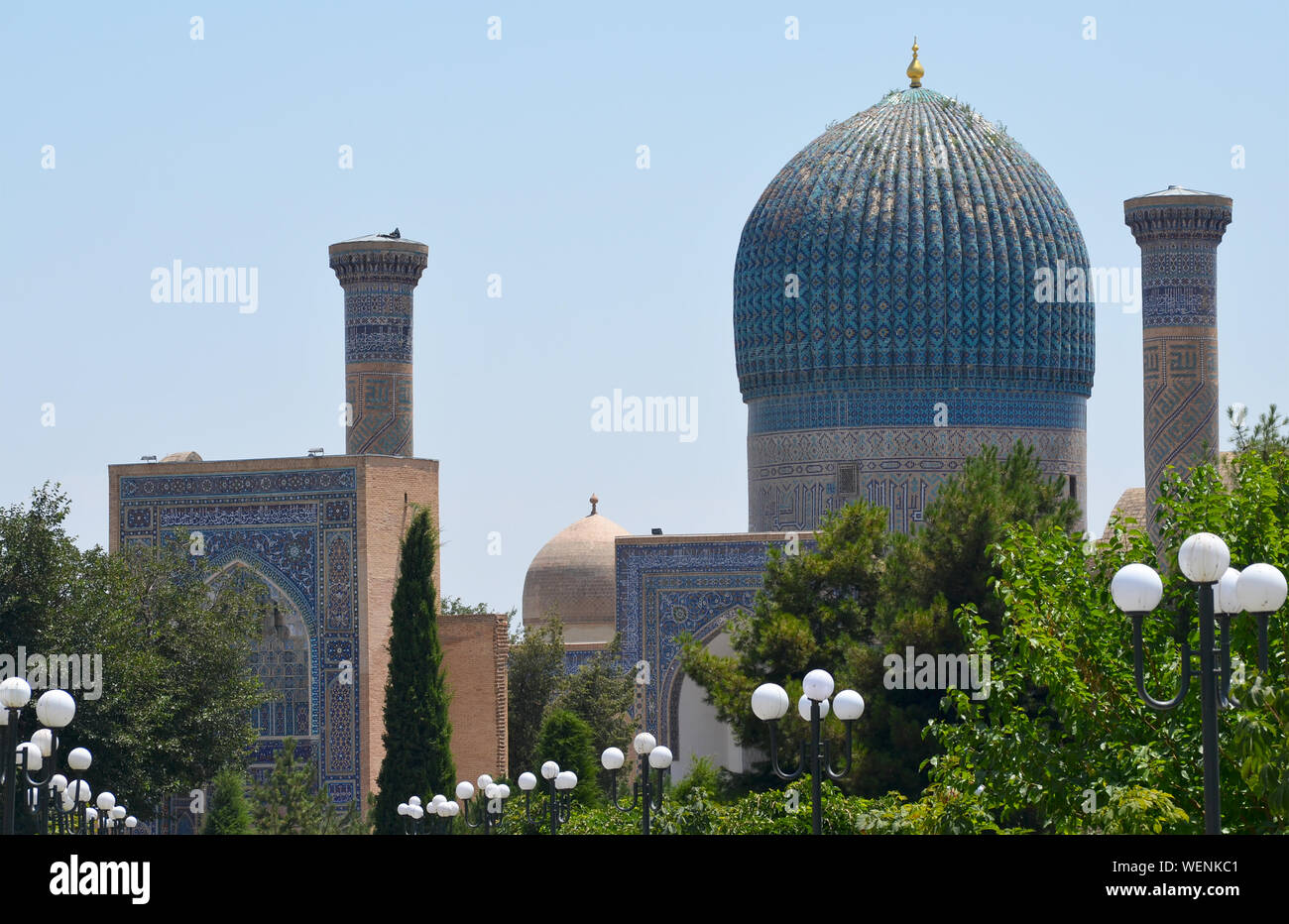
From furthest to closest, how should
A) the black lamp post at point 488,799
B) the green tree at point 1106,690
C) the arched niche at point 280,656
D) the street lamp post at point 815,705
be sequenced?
the arched niche at point 280,656 < the black lamp post at point 488,799 < the street lamp post at point 815,705 < the green tree at point 1106,690

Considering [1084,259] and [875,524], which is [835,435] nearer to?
[1084,259]

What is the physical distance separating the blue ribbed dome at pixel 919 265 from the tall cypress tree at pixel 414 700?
642 centimetres

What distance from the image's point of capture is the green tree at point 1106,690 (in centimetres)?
956

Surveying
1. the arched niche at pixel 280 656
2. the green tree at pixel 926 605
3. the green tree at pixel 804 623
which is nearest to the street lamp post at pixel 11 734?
the green tree at pixel 926 605

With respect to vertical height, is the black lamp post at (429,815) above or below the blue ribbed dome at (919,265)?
below

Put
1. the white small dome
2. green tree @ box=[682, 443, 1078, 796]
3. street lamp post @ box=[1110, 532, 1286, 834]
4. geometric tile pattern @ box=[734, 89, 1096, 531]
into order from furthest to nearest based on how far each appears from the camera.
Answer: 1. the white small dome
2. geometric tile pattern @ box=[734, 89, 1096, 531]
3. green tree @ box=[682, 443, 1078, 796]
4. street lamp post @ box=[1110, 532, 1286, 834]

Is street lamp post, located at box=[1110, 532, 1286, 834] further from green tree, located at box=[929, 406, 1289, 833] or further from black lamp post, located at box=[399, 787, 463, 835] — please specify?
black lamp post, located at box=[399, 787, 463, 835]

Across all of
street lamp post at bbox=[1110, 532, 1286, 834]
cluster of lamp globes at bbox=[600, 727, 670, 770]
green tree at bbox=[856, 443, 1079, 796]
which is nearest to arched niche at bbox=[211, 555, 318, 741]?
green tree at bbox=[856, 443, 1079, 796]

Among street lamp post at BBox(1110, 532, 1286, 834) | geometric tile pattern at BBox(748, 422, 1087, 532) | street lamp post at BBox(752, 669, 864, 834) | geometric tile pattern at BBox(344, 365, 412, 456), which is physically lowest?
street lamp post at BBox(752, 669, 864, 834)

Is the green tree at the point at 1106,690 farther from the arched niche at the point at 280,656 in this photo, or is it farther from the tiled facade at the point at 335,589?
the arched niche at the point at 280,656

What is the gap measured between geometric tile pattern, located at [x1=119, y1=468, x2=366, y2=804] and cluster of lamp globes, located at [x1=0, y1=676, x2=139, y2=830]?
2810 millimetres

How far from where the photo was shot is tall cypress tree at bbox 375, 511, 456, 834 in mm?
21484

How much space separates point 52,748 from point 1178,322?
17.0 meters

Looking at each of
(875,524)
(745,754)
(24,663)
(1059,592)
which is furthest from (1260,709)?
(745,754)
